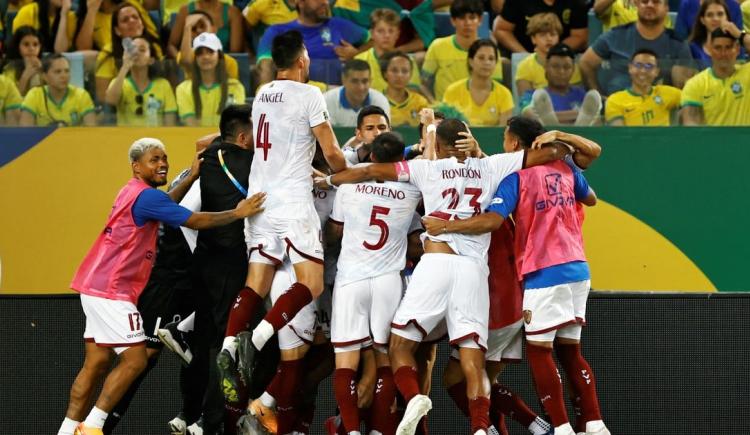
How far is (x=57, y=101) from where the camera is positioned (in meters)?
11.1

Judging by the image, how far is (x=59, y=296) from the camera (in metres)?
9.27

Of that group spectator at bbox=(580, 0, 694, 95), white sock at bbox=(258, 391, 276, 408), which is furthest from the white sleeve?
spectator at bbox=(580, 0, 694, 95)

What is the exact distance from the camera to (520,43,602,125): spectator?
10.9 m

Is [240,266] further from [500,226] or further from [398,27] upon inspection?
[398,27]

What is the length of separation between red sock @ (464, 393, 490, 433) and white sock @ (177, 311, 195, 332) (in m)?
2.17

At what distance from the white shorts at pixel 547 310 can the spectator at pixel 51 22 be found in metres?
5.96

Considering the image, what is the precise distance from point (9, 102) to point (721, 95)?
238 inches

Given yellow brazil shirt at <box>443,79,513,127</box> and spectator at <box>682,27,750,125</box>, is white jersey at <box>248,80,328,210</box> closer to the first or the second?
yellow brazil shirt at <box>443,79,513,127</box>

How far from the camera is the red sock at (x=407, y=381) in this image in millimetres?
7996

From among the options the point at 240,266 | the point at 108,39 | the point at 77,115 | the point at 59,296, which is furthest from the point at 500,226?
the point at 108,39

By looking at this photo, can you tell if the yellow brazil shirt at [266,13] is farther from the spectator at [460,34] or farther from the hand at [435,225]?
the hand at [435,225]

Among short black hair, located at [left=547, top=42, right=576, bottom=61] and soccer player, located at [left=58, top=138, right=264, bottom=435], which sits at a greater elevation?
short black hair, located at [left=547, top=42, right=576, bottom=61]

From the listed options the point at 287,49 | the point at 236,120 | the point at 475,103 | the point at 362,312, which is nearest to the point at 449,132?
the point at 287,49

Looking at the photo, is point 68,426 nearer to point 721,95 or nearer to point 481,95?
point 481,95
